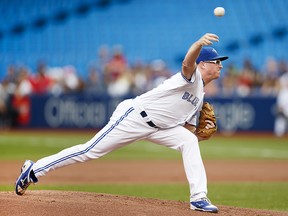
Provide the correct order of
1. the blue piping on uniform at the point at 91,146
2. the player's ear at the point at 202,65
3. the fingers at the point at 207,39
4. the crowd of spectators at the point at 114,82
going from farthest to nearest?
1. the crowd of spectators at the point at 114,82
2. the player's ear at the point at 202,65
3. the blue piping on uniform at the point at 91,146
4. the fingers at the point at 207,39

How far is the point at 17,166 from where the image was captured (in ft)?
40.9

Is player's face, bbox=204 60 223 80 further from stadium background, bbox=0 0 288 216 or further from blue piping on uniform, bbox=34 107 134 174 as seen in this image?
stadium background, bbox=0 0 288 216

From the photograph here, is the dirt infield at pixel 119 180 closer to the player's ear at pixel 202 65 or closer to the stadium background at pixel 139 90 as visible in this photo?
the stadium background at pixel 139 90

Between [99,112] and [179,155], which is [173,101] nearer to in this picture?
[179,155]

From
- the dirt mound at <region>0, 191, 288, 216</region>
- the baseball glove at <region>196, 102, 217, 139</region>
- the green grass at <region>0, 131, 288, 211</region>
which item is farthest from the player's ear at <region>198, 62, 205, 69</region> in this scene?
the green grass at <region>0, 131, 288, 211</region>

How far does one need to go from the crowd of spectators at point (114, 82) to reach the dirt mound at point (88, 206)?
13.4 metres

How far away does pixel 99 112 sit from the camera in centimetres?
2061

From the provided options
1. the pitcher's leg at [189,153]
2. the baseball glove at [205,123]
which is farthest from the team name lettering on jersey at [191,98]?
the baseball glove at [205,123]

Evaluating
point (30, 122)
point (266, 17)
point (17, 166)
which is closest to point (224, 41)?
point (266, 17)

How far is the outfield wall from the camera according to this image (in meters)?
20.3

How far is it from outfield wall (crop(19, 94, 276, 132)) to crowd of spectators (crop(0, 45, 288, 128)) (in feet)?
0.69

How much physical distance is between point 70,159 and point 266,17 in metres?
18.2

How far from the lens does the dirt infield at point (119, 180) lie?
246 inches

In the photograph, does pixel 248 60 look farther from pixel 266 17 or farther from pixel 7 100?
pixel 7 100
